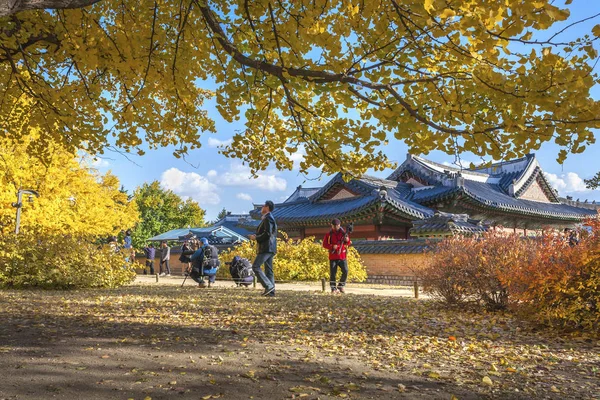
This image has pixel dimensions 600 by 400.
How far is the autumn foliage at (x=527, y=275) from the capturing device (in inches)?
247

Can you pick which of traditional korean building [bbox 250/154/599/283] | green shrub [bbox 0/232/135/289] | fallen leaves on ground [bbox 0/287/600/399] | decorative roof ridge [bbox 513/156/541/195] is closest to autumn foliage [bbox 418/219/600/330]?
fallen leaves on ground [bbox 0/287/600/399]

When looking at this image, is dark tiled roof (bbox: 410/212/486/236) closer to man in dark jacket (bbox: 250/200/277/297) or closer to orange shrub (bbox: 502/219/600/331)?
man in dark jacket (bbox: 250/200/277/297)

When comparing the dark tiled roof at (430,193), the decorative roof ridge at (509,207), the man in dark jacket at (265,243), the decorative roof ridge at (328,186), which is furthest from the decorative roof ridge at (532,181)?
the man in dark jacket at (265,243)

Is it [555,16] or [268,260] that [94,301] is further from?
[555,16]

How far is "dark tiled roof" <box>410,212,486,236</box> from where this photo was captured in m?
19.5

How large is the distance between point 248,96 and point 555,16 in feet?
11.1

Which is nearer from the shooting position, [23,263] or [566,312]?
[566,312]

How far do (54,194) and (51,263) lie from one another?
6.99m

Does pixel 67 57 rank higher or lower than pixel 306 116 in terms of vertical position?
higher

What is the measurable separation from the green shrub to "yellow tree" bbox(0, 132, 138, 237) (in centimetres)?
298

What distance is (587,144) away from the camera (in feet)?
15.8

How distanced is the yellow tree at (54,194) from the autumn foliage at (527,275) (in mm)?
11255

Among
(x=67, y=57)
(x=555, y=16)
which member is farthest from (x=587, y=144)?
(x=67, y=57)

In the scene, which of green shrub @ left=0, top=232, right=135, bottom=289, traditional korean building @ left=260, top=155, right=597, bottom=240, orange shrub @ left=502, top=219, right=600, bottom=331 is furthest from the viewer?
traditional korean building @ left=260, top=155, right=597, bottom=240
